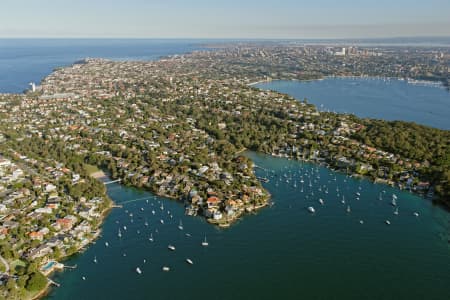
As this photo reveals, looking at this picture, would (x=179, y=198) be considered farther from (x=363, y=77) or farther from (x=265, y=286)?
(x=363, y=77)

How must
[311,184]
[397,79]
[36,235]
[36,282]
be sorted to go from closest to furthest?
1. [36,282]
2. [36,235]
3. [311,184]
4. [397,79]

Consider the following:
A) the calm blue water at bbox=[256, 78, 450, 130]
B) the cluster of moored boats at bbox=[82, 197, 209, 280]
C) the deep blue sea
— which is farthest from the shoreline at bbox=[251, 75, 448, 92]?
the cluster of moored boats at bbox=[82, 197, 209, 280]

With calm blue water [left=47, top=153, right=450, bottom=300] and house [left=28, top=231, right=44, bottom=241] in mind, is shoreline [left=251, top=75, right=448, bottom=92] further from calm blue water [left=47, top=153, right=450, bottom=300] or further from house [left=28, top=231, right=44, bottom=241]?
house [left=28, top=231, right=44, bottom=241]

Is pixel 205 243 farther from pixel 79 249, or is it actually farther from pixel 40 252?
pixel 40 252

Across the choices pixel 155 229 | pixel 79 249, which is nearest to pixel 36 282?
pixel 79 249

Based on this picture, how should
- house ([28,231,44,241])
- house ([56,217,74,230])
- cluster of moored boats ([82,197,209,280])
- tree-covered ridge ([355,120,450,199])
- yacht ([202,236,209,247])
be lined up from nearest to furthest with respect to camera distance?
cluster of moored boats ([82,197,209,280])
house ([28,231,44,241])
yacht ([202,236,209,247])
house ([56,217,74,230])
tree-covered ridge ([355,120,450,199])

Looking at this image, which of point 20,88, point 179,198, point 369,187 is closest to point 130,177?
point 179,198

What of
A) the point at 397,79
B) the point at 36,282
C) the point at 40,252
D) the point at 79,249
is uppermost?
the point at 397,79

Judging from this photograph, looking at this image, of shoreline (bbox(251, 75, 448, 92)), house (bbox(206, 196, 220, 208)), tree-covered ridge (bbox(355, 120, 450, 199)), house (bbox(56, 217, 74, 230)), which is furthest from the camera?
shoreline (bbox(251, 75, 448, 92))
